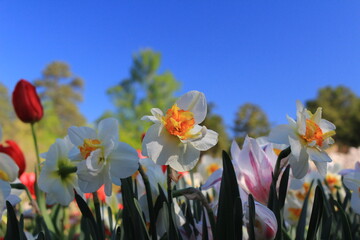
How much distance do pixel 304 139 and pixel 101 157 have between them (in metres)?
0.26

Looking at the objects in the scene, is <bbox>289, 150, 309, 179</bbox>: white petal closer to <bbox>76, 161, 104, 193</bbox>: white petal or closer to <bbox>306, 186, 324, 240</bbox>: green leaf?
<bbox>306, 186, 324, 240</bbox>: green leaf

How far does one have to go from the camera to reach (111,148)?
1.40ft

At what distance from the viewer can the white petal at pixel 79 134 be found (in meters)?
0.45

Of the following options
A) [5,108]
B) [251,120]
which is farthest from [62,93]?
[251,120]

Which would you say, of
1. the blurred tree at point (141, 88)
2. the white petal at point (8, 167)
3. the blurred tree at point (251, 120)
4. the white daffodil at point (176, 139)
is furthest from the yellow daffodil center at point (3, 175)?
the blurred tree at point (251, 120)

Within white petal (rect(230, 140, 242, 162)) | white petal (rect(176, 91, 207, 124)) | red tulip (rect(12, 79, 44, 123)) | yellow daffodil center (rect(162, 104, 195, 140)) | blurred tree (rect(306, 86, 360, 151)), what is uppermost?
blurred tree (rect(306, 86, 360, 151))

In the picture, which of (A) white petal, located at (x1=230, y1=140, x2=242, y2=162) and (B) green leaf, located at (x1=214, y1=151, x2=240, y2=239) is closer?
(B) green leaf, located at (x1=214, y1=151, x2=240, y2=239)

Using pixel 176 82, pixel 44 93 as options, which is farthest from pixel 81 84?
pixel 176 82

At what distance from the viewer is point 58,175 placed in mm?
520

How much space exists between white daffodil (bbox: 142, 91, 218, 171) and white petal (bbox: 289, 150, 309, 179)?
104 millimetres

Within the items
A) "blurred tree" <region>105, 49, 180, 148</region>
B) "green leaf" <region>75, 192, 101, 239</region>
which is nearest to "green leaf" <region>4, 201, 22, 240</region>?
"green leaf" <region>75, 192, 101, 239</region>

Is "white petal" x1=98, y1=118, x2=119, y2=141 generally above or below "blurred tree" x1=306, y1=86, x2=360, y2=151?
below

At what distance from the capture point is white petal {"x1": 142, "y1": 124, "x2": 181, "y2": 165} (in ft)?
1.36

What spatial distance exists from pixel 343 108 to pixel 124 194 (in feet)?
63.6
